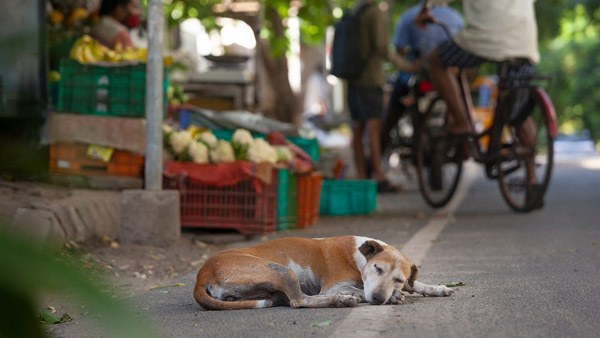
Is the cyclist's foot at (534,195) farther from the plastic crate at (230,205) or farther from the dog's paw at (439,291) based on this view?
the dog's paw at (439,291)

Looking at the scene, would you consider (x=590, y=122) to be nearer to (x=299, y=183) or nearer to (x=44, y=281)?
(x=299, y=183)

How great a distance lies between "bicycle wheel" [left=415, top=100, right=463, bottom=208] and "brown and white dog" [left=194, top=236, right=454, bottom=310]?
19.0 ft

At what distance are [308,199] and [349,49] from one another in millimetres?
3192

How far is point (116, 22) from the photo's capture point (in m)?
10.8

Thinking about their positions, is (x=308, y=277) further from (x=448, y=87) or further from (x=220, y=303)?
(x=448, y=87)

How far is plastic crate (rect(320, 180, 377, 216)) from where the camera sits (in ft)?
34.9

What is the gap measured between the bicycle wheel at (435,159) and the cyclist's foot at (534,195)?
1.09 meters

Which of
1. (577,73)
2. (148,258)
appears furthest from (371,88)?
(577,73)

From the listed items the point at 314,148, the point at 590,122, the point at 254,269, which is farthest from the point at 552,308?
the point at 590,122

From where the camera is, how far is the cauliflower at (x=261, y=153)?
8.70m

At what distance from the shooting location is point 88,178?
28.1 ft

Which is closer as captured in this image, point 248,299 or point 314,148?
point 248,299

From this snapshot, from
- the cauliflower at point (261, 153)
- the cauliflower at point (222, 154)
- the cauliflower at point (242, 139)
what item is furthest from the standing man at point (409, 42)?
the cauliflower at point (222, 154)

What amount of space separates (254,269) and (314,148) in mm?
6346
